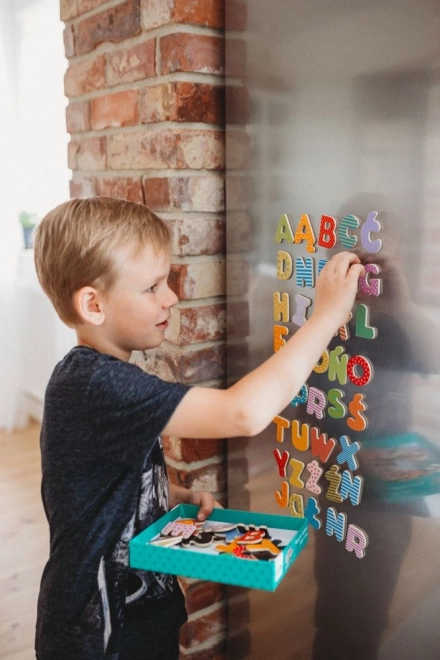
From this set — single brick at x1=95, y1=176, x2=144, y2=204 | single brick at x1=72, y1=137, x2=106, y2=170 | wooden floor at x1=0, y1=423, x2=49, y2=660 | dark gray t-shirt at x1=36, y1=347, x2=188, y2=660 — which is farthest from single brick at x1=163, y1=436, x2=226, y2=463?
wooden floor at x1=0, y1=423, x2=49, y2=660

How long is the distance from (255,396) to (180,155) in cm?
55

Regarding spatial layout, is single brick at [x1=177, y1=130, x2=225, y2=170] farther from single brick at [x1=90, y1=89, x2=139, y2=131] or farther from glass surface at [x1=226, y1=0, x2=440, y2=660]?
single brick at [x1=90, y1=89, x2=139, y2=131]

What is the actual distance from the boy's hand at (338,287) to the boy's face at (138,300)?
0.22 m

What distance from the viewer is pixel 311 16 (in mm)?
991

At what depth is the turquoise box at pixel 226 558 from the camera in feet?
Answer: 2.72

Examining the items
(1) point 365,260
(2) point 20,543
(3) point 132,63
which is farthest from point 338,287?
(2) point 20,543

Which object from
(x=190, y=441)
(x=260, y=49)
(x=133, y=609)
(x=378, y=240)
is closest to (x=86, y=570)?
(x=133, y=609)

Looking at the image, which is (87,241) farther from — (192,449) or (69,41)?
(69,41)

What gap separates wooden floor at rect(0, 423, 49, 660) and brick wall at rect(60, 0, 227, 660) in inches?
27.5

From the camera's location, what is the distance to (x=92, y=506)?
3.27 feet

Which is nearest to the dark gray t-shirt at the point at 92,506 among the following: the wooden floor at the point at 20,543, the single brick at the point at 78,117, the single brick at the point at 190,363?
the single brick at the point at 190,363

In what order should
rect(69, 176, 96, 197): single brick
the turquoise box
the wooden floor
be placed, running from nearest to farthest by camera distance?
1. the turquoise box
2. rect(69, 176, 96, 197): single brick
3. the wooden floor

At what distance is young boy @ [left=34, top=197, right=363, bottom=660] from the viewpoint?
90cm

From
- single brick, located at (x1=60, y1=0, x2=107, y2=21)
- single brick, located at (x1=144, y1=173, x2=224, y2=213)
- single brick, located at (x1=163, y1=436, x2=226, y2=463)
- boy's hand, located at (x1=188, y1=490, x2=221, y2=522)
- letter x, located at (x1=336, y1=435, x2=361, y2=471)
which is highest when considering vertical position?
single brick, located at (x1=60, y1=0, x2=107, y2=21)
